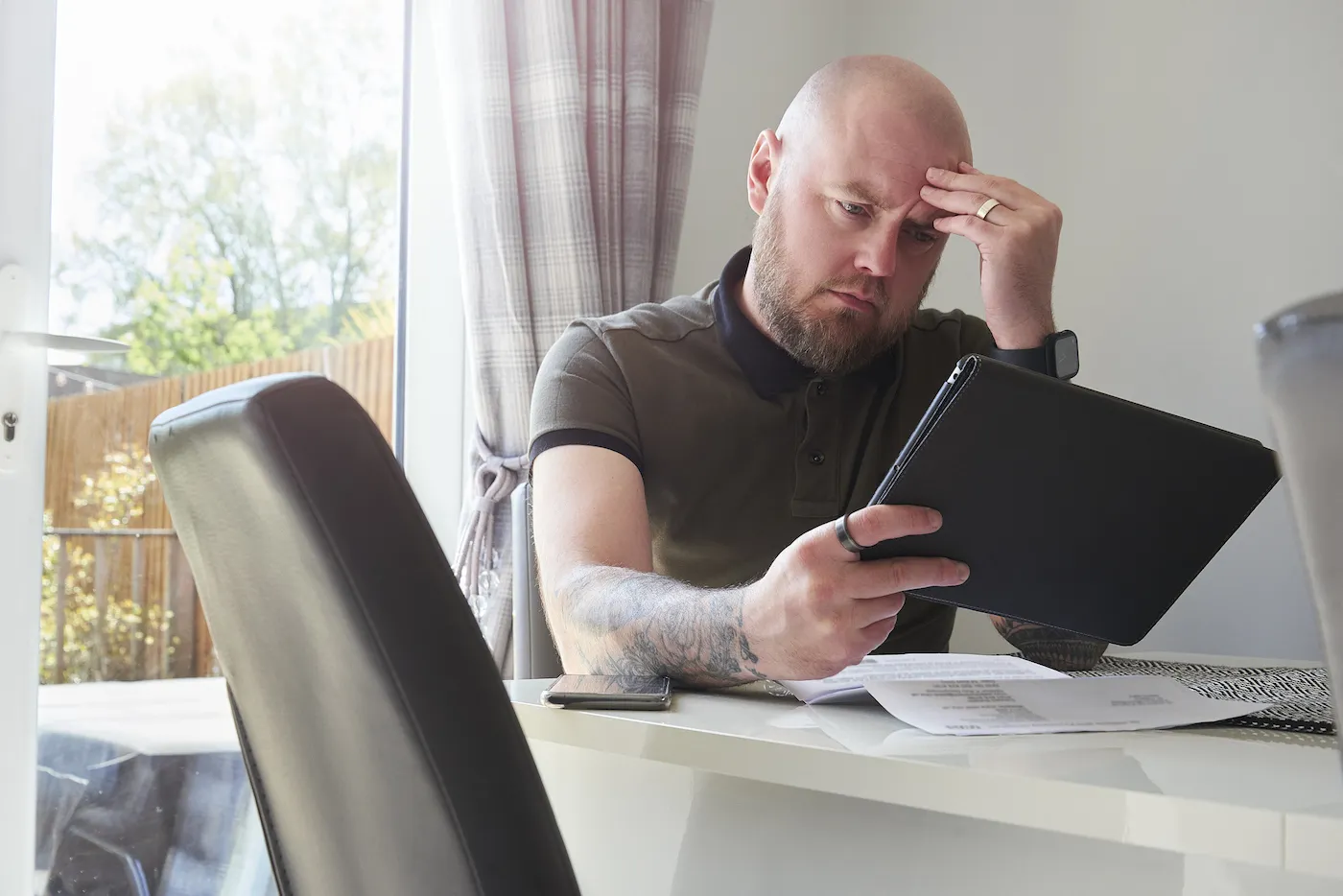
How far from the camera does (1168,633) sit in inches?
91.7

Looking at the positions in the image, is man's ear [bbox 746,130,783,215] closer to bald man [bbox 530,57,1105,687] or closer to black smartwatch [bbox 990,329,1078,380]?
bald man [bbox 530,57,1105,687]

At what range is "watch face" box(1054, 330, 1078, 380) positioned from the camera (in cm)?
155

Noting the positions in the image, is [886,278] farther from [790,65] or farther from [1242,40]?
[790,65]

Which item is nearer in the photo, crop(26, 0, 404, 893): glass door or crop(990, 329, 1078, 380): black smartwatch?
crop(990, 329, 1078, 380): black smartwatch

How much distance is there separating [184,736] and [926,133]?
144 centimetres

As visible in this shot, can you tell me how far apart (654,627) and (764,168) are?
95 cm

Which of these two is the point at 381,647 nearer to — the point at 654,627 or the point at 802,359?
the point at 654,627

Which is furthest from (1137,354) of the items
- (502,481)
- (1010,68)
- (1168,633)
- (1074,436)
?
(1074,436)

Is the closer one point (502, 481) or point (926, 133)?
point (926, 133)

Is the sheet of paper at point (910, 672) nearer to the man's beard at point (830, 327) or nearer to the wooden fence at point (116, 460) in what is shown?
the man's beard at point (830, 327)

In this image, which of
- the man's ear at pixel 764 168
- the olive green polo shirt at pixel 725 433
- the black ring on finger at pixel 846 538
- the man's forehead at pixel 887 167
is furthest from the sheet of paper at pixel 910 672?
the man's ear at pixel 764 168

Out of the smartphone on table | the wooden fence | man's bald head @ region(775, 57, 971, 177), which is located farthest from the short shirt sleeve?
the smartphone on table

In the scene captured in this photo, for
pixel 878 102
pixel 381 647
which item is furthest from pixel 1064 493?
pixel 878 102

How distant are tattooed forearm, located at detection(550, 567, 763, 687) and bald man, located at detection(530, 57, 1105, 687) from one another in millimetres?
157
